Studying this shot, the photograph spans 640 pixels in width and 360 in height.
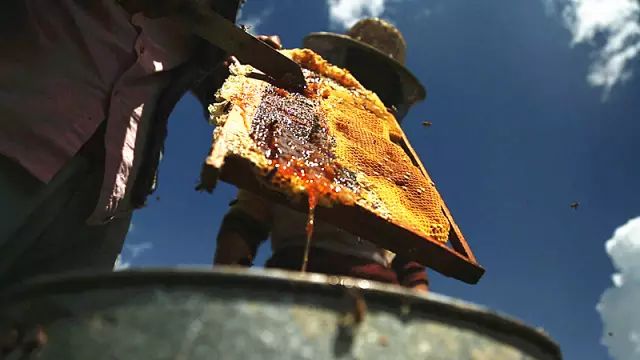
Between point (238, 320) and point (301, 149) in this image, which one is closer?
point (238, 320)

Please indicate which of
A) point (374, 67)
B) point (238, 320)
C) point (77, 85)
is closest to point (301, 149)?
point (77, 85)

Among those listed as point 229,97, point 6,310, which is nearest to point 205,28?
point 229,97

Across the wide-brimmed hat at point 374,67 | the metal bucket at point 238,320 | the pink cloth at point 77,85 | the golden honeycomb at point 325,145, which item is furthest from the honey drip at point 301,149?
the wide-brimmed hat at point 374,67

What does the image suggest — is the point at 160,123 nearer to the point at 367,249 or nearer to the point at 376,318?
the point at 367,249

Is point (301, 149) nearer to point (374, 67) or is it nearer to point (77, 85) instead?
point (77, 85)

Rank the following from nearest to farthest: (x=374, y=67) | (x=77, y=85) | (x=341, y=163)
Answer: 1. (x=77, y=85)
2. (x=341, y=163)
3. (x=374, y=67)

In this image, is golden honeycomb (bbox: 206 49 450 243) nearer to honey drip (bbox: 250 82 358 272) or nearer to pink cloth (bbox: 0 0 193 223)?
honey drip (bbox: 250 82 358 272)

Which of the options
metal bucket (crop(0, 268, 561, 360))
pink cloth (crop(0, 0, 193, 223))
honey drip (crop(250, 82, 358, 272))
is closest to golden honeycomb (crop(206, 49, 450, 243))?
honey drip (crop(250, 82, 358, 272))

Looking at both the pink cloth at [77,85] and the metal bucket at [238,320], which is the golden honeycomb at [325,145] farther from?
the metal bucket at [238,320]
